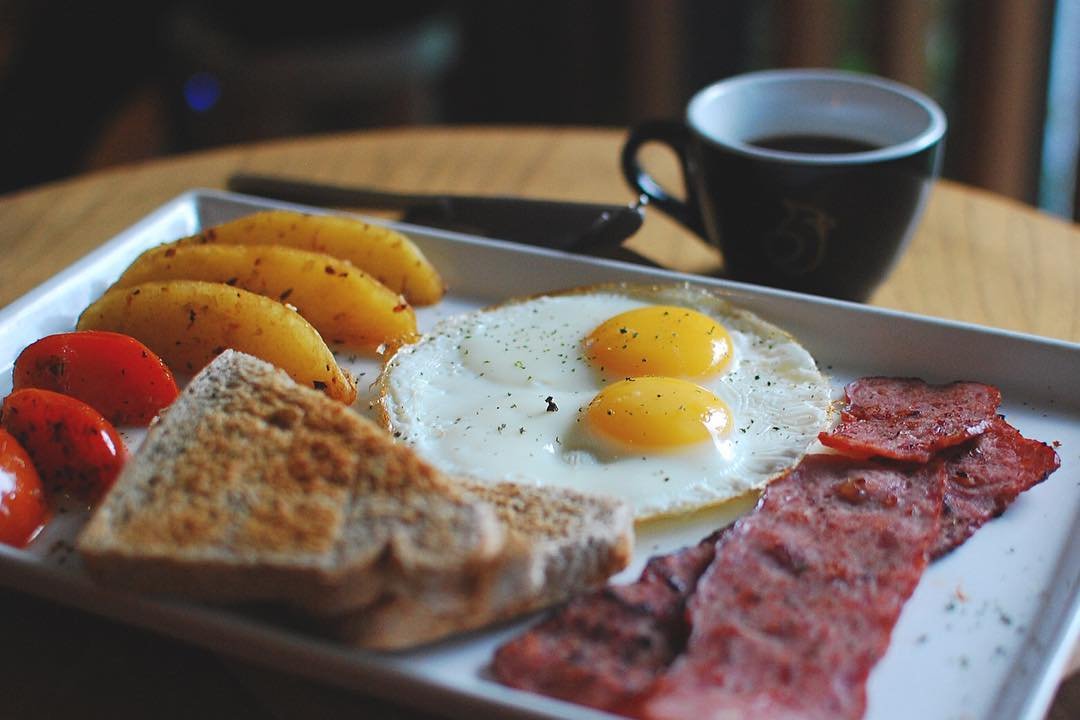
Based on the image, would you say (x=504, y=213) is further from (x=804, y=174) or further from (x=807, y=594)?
(x=807, y=594)

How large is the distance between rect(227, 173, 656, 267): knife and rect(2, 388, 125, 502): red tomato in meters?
1.02

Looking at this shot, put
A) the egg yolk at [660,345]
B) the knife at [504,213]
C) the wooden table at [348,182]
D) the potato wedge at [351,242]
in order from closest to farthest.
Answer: the wooden table at [348,182]
the egg yolk at [660,345]
the potato wedge at [351,242]
the knife at [504,213]

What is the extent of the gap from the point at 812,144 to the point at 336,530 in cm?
157

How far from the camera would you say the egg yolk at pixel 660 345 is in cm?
179

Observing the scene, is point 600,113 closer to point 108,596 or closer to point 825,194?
point 825,194

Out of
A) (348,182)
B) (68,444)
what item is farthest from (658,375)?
(348,182)

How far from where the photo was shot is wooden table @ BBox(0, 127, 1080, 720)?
4.30 ft

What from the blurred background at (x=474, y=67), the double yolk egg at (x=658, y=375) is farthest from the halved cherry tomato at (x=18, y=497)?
the blurred background at (x=474, y=67)

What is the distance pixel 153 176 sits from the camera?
286 cm

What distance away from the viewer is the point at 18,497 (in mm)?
1441

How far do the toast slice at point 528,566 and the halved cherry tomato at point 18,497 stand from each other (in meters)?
0.53

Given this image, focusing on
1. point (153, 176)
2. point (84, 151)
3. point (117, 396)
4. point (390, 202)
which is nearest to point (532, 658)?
point (117, 396)

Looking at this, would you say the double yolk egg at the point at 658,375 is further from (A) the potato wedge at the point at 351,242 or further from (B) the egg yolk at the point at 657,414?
(A) the potato wedge at the point at 351,242

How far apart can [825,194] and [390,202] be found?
1005 millimetres
